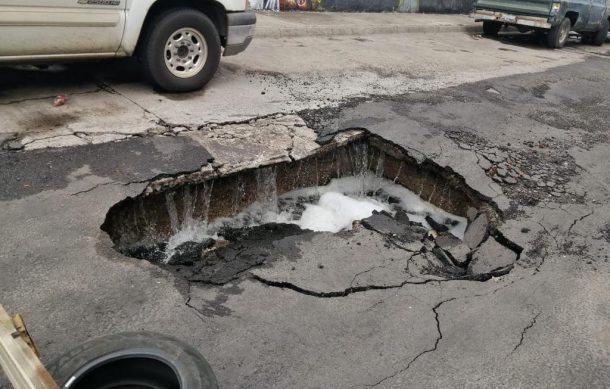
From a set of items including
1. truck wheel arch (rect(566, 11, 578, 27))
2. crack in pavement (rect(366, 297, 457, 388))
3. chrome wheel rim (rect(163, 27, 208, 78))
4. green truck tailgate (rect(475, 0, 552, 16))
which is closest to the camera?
crack in pavement (rect(366, 297, 457, 388))

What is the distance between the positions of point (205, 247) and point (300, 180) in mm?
1423

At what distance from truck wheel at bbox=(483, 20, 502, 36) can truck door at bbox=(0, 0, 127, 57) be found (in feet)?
40.6

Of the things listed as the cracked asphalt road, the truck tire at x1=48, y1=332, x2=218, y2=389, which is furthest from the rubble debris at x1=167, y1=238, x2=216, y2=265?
the truck tire at x1=48, y1=332, x2=218, y2=389

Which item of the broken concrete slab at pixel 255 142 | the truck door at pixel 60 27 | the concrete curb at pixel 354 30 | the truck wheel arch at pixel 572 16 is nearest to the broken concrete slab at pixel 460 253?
the broken concrete slab at pixel 255 142

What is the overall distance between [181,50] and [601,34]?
48.8 ft

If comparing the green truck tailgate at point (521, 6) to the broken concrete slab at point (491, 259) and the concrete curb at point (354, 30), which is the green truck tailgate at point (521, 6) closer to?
the concrete curb at point (354, 30)

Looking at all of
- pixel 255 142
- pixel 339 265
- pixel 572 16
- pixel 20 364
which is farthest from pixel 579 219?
pixel 572 16

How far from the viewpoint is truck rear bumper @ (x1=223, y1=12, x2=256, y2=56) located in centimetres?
634

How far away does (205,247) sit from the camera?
4406 millimetres

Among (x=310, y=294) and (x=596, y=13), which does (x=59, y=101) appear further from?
(x=596, y=13)

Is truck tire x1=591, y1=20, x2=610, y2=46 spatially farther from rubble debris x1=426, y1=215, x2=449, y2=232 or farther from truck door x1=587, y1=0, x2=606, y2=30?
rubble debris x1=426, y1=215, x2=449, y2=232

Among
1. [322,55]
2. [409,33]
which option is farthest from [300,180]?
[409,33]

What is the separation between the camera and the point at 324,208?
5363 millimetres

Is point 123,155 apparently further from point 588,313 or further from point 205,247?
point 588,313
